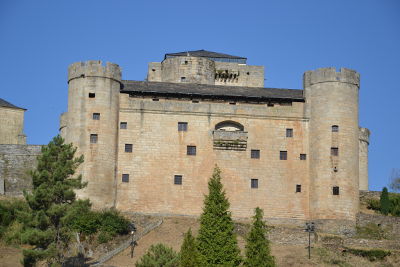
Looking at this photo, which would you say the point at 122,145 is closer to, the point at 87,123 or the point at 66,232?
the point at 87,123

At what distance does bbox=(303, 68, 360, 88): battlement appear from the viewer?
2704 inches

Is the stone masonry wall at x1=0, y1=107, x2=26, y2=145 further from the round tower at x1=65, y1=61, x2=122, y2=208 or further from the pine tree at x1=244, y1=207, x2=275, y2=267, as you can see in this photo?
the pine tree at x1=244, y1=207, x2=275, y2=267

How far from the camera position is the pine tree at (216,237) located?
48188 mm

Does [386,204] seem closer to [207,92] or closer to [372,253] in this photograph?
[372,253]

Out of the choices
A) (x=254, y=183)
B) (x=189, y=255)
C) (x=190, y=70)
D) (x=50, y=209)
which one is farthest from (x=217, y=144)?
(x=189, y=255)

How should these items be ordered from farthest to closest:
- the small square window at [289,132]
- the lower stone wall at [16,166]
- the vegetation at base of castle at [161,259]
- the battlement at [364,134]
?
the battlement at [364,134] < the lower stone wall at [16,166] < the small square window at [289,132] < the vegetation at base of castle at [161,259]

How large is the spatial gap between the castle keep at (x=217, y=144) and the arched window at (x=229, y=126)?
74mm

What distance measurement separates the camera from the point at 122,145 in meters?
67.5

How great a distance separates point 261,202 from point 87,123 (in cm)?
1358

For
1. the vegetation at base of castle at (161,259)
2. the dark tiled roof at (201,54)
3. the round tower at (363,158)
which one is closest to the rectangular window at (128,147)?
the vegetation at base of castle at (161,259)

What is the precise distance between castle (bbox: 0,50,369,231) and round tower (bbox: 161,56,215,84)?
9710 mm

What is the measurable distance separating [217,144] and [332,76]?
9.73 metres

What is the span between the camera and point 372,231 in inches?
2576

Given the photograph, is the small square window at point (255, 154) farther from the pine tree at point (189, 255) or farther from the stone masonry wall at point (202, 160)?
the pine tree at point (189, 255)
